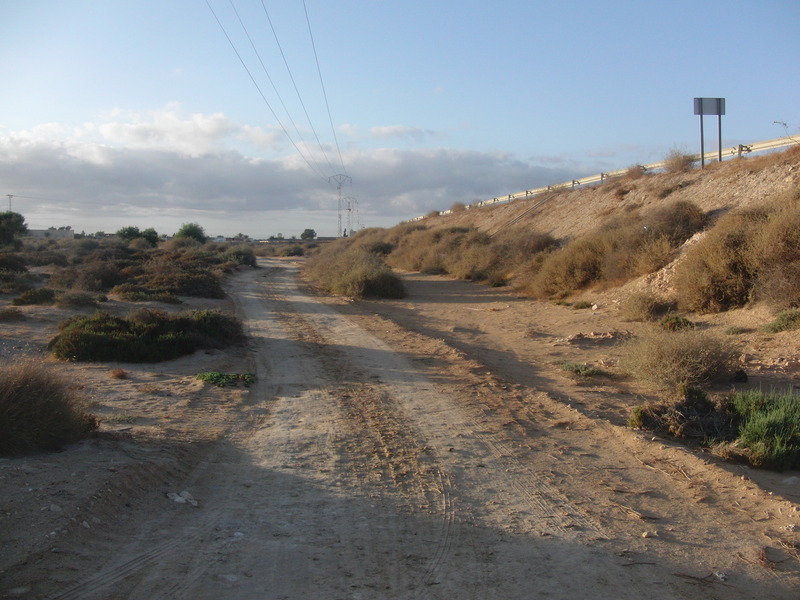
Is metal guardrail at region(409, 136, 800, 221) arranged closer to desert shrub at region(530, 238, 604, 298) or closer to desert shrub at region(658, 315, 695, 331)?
desert shrub at region(530, 238, 604, 298)

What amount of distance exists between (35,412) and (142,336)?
21.4 ft

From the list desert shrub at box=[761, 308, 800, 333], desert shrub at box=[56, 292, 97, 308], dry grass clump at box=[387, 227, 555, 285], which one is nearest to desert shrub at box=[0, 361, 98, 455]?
desert shrub at box=[761, 308, 800, 333]

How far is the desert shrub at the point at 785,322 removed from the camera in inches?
458

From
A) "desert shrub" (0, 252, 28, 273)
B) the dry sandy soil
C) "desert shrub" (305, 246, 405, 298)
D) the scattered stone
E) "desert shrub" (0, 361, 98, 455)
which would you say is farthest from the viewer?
"desert shrub" (0, 252, 28, 273)

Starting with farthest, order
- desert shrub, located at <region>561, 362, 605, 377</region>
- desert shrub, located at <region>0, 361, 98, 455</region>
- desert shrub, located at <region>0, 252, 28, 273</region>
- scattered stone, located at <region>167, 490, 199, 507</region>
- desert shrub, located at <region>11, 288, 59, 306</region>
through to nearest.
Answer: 1. desert shrub, located at <region>0, 252, 28, 273</region>
2. desert shrub, located at <region>11, 288, 59, 306</region>
3. desert shrub, located at <region>561, 362, 605, 377</region>
4. desert shrub, located at <region>0, 361, 98, 455</region>
5. scattered stone, located at <region>167, 490, 199, 507</region>

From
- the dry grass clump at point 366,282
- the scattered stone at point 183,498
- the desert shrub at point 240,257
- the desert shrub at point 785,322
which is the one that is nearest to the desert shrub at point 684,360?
the desert shrub at point 785,322

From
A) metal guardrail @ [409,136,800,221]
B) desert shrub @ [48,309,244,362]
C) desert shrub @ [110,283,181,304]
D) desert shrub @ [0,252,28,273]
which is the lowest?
desert shrub @ [48,309,244,362]

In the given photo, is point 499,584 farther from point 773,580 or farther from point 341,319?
point 341,319

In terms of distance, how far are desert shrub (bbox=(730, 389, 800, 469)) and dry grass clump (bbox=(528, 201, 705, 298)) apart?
12.8 m

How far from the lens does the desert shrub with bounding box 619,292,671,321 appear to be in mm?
15789

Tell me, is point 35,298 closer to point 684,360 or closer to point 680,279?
point 684,360

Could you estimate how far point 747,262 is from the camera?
46.5 ft

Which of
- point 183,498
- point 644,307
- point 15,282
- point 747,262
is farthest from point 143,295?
point 747,262

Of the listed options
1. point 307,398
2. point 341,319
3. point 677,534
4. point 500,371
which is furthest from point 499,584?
point 341,319
